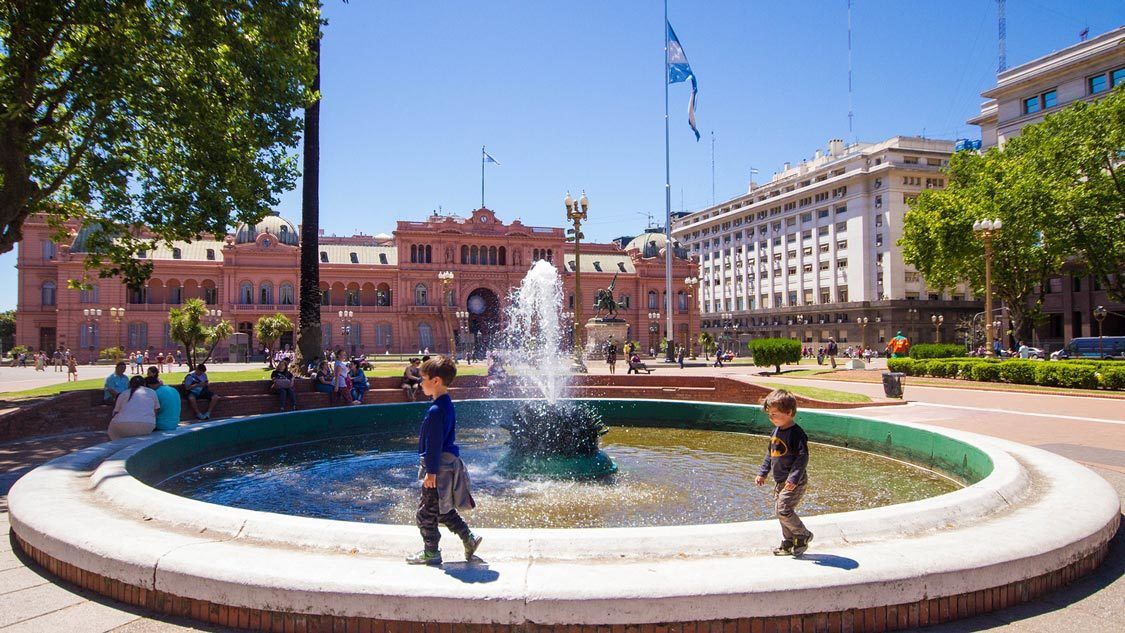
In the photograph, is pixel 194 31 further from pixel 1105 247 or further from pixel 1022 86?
pixel 1022 86

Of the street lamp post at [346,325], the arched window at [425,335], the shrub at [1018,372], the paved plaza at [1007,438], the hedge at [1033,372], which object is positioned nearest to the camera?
Result: the paved plaza at [1007,438]

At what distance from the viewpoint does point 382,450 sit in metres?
10.8

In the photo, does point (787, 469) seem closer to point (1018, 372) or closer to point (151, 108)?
point (151, 108)

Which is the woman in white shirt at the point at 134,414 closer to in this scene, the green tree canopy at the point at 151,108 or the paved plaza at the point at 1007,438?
the paved plaza at the point at 1007,438

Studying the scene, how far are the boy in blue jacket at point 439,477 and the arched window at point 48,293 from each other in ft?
222

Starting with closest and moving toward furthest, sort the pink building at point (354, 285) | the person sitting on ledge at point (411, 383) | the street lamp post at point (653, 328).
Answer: the person sitting on ledge at point (411, 383)
the pink building at point (354, 285)
the street lamp post at point (653, 328)

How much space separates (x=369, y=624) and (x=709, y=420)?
10754 mm

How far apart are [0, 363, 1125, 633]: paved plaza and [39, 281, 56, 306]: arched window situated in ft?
189

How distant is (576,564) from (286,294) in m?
62.8

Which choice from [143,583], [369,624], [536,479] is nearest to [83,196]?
[536,479]

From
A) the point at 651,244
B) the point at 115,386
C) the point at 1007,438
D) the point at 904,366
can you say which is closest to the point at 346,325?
the point at 651,244

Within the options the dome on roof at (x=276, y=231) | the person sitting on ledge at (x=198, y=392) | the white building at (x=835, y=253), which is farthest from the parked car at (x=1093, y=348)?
the dome on roof at (x=276, y=231)

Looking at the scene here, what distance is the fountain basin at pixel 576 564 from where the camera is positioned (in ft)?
11.5

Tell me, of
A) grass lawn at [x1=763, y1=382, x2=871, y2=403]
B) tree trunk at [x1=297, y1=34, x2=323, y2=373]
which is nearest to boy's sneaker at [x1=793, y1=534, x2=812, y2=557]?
grass lawn at [x1=763, y1=382, x2=871, y2=403]
